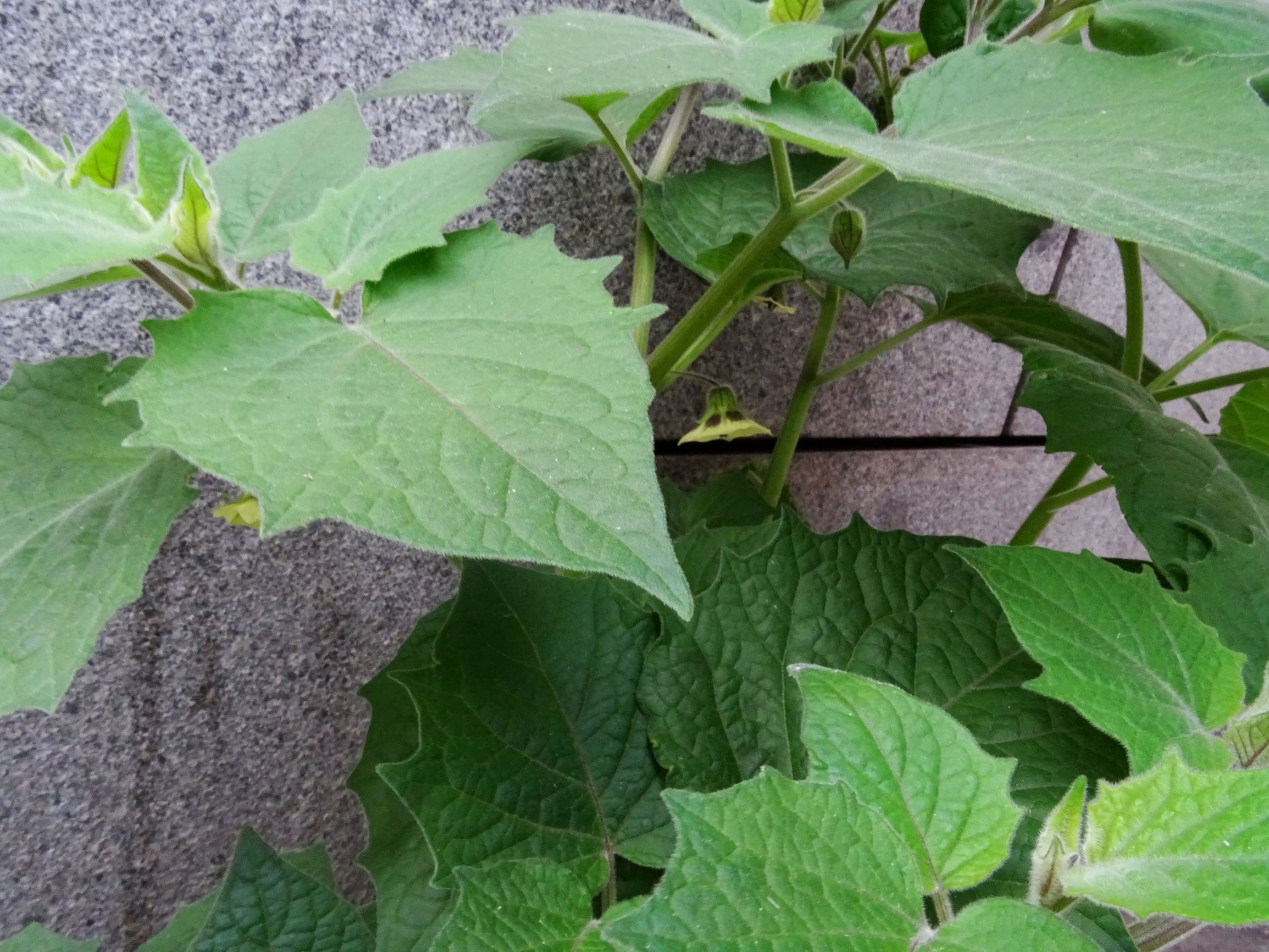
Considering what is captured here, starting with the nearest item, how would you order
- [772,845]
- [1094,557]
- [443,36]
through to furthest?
[772,845] < [1094,557] < [443,36]

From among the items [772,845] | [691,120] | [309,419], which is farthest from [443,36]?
[772,845]

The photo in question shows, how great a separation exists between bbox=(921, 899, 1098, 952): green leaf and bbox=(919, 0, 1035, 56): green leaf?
389mm

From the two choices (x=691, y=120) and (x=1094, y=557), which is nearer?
(x=1094, y=557)

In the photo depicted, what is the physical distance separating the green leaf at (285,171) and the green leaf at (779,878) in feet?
0.88

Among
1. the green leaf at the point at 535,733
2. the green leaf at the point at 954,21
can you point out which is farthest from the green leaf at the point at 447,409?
the green leaf at the point at 954,21

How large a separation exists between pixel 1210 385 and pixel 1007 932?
0.42 metres

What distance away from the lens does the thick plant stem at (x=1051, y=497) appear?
529mm

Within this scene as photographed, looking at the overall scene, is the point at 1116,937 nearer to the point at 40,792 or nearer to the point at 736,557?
the point at 736,557

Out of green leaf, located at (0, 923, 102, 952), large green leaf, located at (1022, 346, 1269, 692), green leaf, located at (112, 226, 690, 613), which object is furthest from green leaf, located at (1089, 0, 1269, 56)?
green leaf, located at (0, 923, 102, 952)

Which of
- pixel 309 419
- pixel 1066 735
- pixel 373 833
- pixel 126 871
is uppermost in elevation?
pixel 309 419

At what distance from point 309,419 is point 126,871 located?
432mm

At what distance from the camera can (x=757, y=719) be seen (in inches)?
13.4

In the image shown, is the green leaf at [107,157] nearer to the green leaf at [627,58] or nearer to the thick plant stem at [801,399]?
the green leaf at [627,58]

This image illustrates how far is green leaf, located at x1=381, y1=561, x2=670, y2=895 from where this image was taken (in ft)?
1.00
